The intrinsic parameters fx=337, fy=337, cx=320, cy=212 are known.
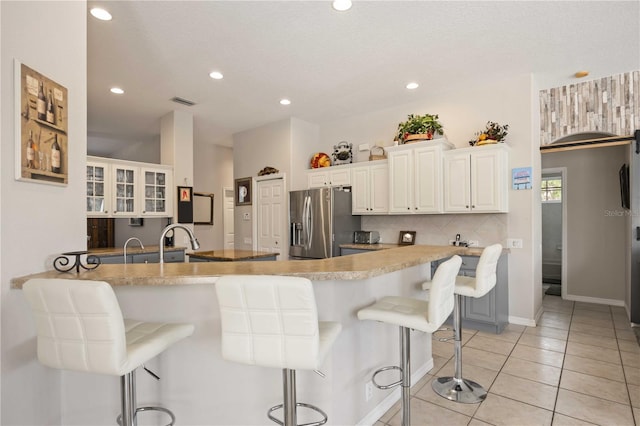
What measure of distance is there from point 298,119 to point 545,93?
338 cm

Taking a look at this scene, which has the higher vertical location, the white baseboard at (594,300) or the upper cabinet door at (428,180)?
the upper cabinet door at (428,180)

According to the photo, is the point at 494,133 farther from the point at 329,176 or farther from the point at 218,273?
the point at 218,273

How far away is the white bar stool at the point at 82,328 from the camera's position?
128 cm

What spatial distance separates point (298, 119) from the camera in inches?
215

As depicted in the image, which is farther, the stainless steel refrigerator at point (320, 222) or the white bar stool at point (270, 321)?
the stainless steel refrigerator at point (320, 222)

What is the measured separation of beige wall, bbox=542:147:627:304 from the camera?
460cm

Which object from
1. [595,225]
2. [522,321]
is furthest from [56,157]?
[595,225]

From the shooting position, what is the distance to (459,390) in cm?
241

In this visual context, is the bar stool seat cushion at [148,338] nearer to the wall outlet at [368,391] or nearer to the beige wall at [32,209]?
the beige wall at [32,209]

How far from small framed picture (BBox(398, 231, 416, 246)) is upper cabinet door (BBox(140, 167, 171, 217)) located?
3.49 m

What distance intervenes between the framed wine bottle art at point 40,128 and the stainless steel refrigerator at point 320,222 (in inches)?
126

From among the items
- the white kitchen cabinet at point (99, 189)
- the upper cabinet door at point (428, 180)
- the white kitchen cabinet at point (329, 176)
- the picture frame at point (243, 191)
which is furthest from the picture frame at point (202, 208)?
the upper cabinet door at point (428, 180)

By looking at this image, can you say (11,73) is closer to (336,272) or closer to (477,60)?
(336,272)

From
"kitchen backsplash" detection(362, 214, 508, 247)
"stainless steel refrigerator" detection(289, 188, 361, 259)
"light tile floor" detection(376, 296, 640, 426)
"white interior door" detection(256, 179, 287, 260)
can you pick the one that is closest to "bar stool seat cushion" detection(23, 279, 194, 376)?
"light tile floor" detection(376, 296, 640, 426)
